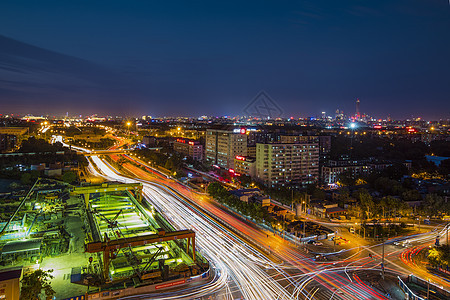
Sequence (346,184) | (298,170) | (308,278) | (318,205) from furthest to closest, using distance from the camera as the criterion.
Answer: (298,170) < (346,184) < (318,205) < (308,278)

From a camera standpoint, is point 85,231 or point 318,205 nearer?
point 85,231

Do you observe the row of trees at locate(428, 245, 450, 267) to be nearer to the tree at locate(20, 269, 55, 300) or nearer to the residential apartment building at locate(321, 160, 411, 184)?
the tree at locate(20, 269, 55, 300)

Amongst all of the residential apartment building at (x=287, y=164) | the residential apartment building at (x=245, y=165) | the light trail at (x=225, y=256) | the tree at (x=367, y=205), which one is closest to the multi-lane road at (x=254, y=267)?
the light trail at (x=225, y=256)

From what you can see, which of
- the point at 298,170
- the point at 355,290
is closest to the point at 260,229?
the point at 355,290

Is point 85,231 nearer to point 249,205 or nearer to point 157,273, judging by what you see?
point 157,273

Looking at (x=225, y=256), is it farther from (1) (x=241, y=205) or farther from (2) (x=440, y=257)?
(2) (x=440, y=257)
